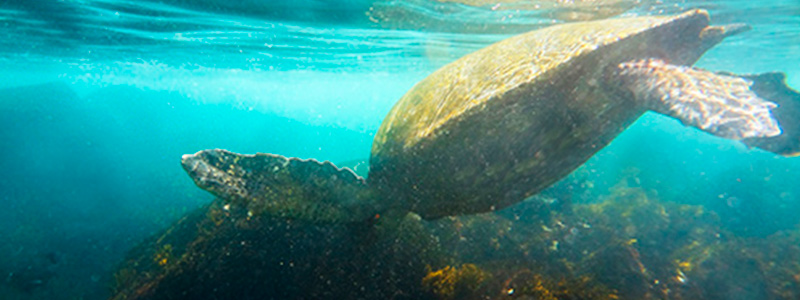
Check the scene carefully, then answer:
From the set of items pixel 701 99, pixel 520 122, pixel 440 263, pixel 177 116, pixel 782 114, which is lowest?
pixel 782 114

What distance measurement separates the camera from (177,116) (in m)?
33.5

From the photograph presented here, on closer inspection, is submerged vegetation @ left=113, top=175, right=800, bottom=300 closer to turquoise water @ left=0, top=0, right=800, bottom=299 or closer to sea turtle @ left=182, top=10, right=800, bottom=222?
sea turtle @ left=182, top=10, right=800, bottom=222

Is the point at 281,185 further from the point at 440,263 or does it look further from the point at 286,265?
the point at 440,263

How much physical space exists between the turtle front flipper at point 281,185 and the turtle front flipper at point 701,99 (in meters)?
3.93

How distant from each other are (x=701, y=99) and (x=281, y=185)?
525 cm

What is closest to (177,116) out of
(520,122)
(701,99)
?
(520,122)

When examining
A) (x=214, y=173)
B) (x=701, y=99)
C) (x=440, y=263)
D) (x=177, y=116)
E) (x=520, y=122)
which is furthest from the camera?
(x=177, y=116)

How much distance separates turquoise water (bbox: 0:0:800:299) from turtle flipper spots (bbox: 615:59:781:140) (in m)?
7.56

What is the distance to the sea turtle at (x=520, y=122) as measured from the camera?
3996 mm

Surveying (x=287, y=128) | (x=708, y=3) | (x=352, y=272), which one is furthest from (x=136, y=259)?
(x=287, y=128)

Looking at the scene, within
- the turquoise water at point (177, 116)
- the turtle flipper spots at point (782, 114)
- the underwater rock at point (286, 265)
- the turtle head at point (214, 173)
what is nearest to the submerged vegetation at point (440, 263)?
the underwater rock at point (286, 265)

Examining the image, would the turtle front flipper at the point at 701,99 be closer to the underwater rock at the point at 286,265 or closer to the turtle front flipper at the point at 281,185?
the turtle front flipper at the point at 281,185

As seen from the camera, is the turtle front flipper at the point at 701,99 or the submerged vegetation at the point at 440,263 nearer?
the turtle front flipper at the point at 701,99

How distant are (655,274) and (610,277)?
1.60m
